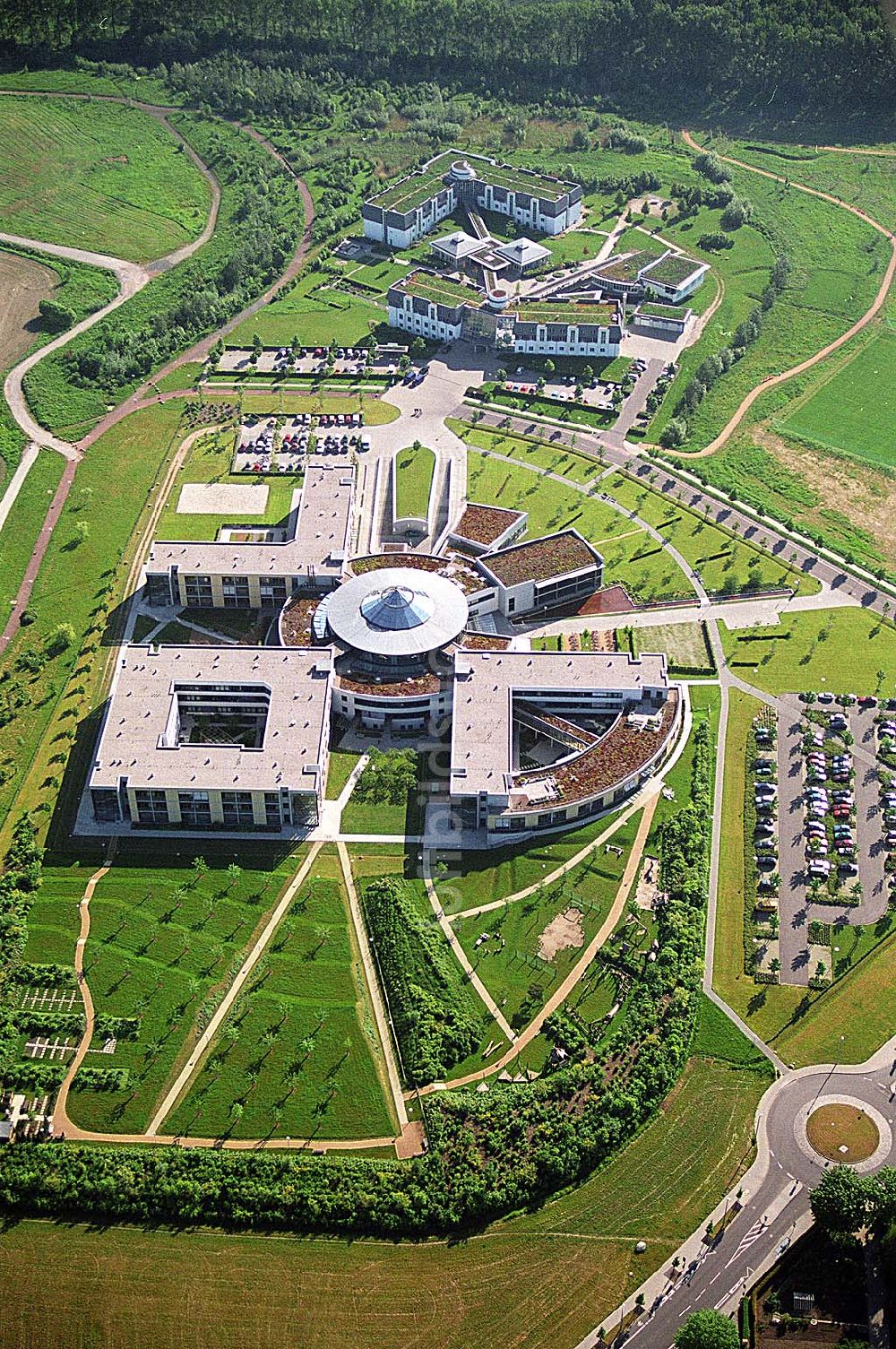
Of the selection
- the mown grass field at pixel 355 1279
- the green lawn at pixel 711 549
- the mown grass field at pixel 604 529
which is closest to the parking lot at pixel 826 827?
the green lawn at pixel 711 549

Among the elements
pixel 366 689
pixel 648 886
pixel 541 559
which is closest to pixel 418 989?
pixel 648 886

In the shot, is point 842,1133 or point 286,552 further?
point 286,552

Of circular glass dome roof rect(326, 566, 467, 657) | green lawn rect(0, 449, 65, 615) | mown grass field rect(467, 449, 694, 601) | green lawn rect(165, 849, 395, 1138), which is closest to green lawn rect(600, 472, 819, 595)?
mown grass field rect(467, 449, 694, 601)

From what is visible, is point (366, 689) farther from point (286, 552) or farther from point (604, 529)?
point (604, 529)

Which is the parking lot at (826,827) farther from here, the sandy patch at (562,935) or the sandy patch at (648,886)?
the sandy patch at (562,935)

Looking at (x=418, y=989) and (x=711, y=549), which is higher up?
(x=711, y=549)

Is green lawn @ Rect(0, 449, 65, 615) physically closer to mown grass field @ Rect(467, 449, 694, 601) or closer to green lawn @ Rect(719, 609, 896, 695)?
mown grass field @ Rect(467, 449, 694, 601)
